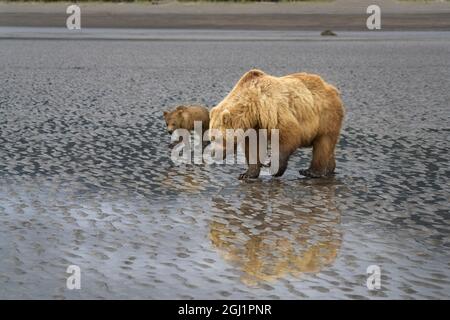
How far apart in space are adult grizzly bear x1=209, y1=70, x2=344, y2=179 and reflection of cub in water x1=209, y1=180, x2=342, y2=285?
44cm

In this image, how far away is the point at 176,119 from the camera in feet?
48.3

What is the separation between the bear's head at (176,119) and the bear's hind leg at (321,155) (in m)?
3.13

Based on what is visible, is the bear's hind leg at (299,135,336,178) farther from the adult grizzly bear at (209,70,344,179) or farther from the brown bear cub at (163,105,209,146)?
the brown bear cub at (163,105,209,146)

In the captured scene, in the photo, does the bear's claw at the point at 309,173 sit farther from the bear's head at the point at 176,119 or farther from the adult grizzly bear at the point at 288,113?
the bear's head at the point at 176,119

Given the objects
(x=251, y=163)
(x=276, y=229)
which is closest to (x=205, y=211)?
(x=276, y=229)

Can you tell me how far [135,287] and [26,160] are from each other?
635 centimetres

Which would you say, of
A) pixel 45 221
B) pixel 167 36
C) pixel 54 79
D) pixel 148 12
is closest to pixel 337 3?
pixel 148 12

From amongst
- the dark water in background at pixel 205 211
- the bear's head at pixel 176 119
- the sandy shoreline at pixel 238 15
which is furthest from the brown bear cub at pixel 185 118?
the sandy shoreline at pixel 238 15

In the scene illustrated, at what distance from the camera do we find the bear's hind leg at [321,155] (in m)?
12.0

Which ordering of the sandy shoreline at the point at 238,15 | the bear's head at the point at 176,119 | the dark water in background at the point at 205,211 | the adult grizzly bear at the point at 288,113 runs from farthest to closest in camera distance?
the sandy shoreline at the point at 238,15, the bear's head at the point at 176,119, the adult grizzly bear at the point at 288,113, the dark water in background at the point at 205,211

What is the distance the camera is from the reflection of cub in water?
8.02 meters

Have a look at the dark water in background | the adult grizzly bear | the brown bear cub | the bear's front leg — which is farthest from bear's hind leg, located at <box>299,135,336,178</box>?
the brown bear cub

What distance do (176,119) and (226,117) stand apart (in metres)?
3.45
